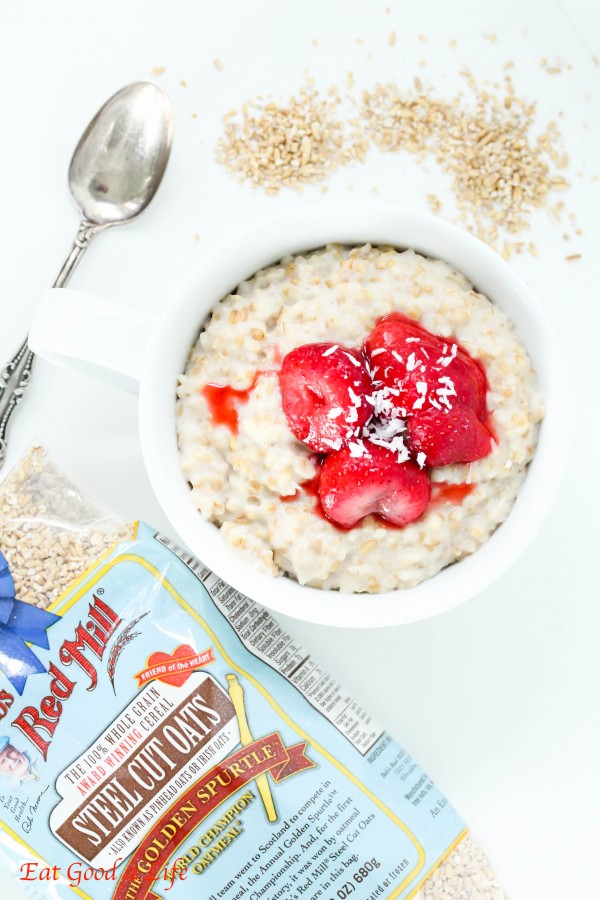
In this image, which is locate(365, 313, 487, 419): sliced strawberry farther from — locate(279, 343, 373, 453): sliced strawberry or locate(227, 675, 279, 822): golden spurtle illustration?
locate(227, 675, 279, 822): golden spurtle illustration

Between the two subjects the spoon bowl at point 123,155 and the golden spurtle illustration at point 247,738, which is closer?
the golden spurtle illustration at point 247,738

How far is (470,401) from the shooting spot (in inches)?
42.7

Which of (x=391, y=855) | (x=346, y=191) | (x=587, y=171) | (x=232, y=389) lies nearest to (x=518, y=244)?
(x=587, y=171)

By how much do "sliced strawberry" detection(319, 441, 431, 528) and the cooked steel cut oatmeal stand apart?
0.07 feet

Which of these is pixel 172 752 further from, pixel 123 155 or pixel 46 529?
pixel 123 155

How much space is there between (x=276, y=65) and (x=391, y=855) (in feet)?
4.21

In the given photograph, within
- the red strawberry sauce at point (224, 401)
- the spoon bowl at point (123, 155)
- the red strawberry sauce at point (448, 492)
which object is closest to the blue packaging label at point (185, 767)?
the red strawberry sauce at point (224, 401)

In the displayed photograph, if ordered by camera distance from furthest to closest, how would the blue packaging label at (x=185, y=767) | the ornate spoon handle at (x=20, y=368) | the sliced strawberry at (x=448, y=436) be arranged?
the ornate spoon handle at (x=20, y=368)
the blue packaging label at (x=185, y=767)
the sliced strawberry at (x=448, y=436)

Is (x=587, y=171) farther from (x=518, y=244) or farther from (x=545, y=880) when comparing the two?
(x=545, y=880)

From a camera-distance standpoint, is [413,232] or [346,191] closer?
[413,232]

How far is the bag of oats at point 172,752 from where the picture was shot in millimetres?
1276

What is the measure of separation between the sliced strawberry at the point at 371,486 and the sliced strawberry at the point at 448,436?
1.3 inches

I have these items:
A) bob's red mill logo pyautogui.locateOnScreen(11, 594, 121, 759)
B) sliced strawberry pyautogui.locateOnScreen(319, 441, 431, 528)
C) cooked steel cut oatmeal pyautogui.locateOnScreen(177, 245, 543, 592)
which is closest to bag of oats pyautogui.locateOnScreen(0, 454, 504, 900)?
bob's red mill logo pyautogui.locateOnScreen(11, 594, 121, 759)

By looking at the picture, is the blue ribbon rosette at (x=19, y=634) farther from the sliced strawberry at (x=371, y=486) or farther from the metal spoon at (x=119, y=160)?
the sliced strawberry at (x=371, y=486)
